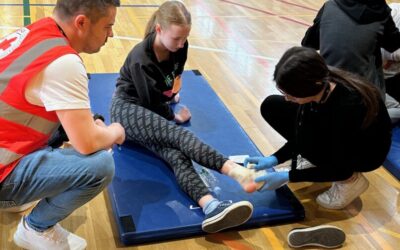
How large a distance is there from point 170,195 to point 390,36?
51.2 inches

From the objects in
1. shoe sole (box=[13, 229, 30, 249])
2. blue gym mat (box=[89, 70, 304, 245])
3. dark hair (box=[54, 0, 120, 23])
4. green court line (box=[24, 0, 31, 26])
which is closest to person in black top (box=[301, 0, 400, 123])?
blue gym mat (box=[89, 70, 304, 245])

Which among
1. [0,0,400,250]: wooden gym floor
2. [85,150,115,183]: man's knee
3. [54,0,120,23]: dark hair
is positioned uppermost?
[54,0,120,23]: dark hair

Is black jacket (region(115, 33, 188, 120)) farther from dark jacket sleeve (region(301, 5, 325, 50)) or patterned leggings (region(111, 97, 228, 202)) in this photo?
dark jacket sleeve (region(301, 5, 325, 50))

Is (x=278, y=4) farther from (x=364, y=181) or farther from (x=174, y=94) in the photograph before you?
(x=364, y=181)

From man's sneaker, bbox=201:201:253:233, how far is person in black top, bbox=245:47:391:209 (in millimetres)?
172

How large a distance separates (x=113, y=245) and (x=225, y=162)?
537 millimetres

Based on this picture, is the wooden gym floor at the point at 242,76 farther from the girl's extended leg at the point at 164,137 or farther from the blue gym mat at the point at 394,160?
the girl's extended leg at the point at 164,137

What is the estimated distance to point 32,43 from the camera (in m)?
1.57

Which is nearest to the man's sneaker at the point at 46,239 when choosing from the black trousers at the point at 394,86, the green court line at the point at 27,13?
the black trousers at the point at 394,86

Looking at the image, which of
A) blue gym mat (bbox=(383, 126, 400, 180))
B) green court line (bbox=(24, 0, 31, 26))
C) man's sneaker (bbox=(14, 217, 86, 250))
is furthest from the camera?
green court line (bbox=(24, 0, 31, 26))

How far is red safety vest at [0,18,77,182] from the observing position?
1540 millimetres

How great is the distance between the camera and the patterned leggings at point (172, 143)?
2074 millimetres

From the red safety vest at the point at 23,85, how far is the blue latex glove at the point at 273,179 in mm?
836

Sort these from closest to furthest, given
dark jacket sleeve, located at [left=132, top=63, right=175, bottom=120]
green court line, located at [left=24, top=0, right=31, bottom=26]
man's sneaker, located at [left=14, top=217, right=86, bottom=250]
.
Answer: man's sneaker, located at [left=14, top=217, right=86, bottom=250] → dark jacket sleeve, located at [left=132, top=63, right=175, bottom=120] → green court line, located at [left=24, top=0, right=31, bottom=26]
